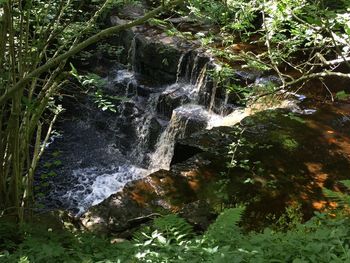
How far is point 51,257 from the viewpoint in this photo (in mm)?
2912

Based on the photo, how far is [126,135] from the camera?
10.7 metres

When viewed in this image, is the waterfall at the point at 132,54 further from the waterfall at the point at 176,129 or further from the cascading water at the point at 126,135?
the waterfall at the point at 176,129

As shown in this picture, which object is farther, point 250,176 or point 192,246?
point 250,176

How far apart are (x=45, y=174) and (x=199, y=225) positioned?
4.93 m

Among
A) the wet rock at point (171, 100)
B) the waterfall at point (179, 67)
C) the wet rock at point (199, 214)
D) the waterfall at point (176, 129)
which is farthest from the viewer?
the waterfall at point (179, 67)

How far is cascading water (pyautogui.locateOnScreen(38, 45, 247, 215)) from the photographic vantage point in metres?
8.52

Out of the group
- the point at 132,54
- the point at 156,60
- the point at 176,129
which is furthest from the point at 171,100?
the point at 132,54

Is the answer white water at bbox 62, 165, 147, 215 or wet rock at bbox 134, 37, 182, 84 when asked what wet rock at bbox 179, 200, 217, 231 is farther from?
wet rock at bbox 134, 37, 182, 84

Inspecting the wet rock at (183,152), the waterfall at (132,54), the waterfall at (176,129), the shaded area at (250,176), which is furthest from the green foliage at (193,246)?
the waterfall at (132,54)

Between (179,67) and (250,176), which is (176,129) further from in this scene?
(250,176)

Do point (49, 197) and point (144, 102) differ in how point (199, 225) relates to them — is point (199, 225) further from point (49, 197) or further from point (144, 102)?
point (144, 102)

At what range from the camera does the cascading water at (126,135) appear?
852cm

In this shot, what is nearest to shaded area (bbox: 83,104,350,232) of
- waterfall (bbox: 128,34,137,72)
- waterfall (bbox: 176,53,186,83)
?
waterfall (bbox: 176,53,186,83)

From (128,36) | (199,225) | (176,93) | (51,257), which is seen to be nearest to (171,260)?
(51,257)
